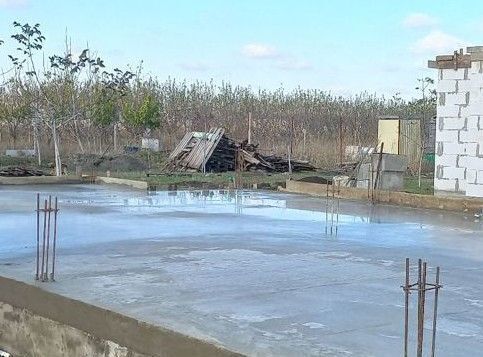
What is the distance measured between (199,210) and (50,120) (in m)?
12.1

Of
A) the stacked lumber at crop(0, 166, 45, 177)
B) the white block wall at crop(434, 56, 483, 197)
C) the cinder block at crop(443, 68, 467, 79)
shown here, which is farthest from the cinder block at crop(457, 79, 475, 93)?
the stacked lumber at crop(0, 166, 45, 177)

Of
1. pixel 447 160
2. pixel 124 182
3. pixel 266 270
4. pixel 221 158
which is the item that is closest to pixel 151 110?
pixel 221 158

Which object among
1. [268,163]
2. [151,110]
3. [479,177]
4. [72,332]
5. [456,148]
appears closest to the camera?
[72,332]

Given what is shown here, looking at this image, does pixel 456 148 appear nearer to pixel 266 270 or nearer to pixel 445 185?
pixel 445 185

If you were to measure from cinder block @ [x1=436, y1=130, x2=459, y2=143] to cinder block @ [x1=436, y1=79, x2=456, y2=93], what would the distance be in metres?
0.87

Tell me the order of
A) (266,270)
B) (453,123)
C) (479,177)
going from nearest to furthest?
(266,270) < (479,177) < (453,123)

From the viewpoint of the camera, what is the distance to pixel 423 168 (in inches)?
906

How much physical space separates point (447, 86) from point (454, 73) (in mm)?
306

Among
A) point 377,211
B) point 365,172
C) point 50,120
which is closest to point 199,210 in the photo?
point 377,211

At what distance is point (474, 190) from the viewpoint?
13969 mm

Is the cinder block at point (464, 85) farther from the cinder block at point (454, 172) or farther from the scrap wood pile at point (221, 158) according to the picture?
the scrap wood pile at point (221, 158)

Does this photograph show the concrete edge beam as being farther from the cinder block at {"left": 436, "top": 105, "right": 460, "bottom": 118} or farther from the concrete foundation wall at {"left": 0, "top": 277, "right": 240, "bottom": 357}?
the concrete foundation wall at {"left": 0, "top": 277, "right": 240, "bottom": 357}

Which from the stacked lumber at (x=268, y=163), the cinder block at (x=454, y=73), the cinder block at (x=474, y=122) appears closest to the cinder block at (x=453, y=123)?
the cinder block at (x=474, y=122)

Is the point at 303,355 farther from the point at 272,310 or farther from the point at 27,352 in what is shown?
the point at 27,352
